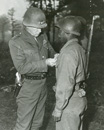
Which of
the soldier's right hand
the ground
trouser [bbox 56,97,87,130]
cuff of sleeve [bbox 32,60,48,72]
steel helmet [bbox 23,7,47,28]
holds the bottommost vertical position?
the ground

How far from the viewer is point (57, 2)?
19.4m

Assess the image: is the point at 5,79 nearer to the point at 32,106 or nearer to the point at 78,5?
the point at 32,106

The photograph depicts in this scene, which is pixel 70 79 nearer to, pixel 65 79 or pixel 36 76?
pixel 65 79

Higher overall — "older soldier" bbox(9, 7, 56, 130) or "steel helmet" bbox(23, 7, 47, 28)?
"steel helmet" bbox(23, 7, 47, 28)

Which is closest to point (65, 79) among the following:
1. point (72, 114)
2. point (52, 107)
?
point (72, 114)

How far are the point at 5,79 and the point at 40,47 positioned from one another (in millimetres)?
7299

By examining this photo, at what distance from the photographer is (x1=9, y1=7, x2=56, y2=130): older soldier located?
4.44 m

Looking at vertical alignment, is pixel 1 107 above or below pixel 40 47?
below

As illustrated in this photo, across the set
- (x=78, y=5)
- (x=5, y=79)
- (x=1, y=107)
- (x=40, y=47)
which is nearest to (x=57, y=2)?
(x=78, y=5)

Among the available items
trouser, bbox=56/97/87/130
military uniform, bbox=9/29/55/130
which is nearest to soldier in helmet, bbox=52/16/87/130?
trouser, bbox=56/97/87/130

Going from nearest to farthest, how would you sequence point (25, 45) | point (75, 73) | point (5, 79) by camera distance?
point (75, 73), point (25, 45), point (5, 79)

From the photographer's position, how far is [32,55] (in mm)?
4551

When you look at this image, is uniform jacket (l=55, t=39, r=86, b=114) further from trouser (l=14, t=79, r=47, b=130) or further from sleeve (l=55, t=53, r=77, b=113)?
trouser (l=14, t=79, r=47, b=130)

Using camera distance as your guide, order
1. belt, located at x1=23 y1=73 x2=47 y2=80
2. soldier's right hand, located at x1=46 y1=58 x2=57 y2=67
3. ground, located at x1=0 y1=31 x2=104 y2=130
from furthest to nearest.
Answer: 1. ground, located at x1=0 y1=31 x2=104 y2=130
2. belt, located at x1=23 y1=73 x2=47 y2=80
3. soldier's right hand, located at x1=46 y1=58 x2=57 y2=67
